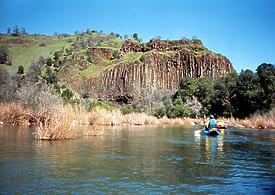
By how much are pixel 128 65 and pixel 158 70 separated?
8.38m

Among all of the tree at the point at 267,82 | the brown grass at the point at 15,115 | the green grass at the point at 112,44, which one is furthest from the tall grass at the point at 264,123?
the green grass at the point at 112,44

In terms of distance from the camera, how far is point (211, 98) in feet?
204

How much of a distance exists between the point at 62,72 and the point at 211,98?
4734 cm

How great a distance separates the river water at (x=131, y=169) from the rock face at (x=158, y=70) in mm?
77465

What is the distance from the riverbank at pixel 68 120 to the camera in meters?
21.6

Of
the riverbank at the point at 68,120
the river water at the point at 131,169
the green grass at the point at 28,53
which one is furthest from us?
the green grass at the point at 28,53

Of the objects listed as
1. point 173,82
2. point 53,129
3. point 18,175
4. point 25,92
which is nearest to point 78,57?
point 173,82

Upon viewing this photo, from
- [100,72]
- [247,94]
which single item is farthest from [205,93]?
[100,72]

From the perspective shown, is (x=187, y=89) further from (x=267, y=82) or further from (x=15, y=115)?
(x=15, y=115)

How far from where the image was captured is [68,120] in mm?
21500

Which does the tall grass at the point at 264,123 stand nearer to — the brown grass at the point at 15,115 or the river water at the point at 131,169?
the river water at the point at 131,169

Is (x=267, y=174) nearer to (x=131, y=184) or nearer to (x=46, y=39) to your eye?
(x=131, y=184)

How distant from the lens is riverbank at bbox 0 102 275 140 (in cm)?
2161

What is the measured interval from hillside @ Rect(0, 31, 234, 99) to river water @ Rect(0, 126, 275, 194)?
242 feet
